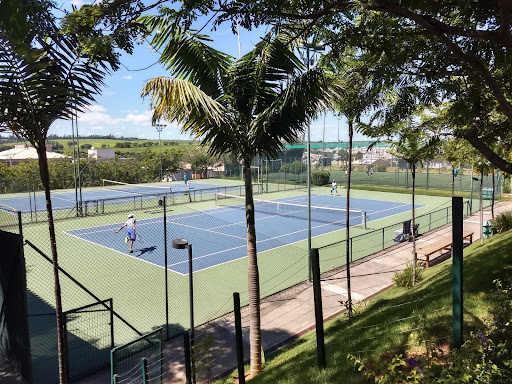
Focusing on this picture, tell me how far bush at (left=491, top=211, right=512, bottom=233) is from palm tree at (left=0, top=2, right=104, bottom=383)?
56.4 ft

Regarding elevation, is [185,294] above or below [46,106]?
below

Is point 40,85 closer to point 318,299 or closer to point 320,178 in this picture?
point 318,299

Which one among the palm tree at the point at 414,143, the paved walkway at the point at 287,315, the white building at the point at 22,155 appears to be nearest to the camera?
the paved walkway at the point at 287,315

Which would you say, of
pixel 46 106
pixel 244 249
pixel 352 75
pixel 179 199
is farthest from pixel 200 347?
pixel 179 199

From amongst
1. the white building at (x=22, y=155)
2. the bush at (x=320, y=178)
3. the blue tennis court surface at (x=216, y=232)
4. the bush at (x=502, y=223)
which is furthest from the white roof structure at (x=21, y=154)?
the bush at (x=320, y=178)

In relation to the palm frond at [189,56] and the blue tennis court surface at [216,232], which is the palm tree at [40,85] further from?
the blue tennis court surface at [216,232]

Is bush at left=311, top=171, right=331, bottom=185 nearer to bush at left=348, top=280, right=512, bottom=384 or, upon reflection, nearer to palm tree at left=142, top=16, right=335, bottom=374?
palm tree at left=142, top=16, right=335, bottom=374

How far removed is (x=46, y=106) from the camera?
4.65 metres

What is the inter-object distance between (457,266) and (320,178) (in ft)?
172

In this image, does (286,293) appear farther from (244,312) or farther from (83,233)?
(83,233)

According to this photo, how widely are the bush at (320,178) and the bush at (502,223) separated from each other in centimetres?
3731

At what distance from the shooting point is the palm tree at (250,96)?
6590mm

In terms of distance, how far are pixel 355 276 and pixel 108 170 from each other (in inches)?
1747

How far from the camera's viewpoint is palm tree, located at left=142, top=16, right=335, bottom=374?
6.59m
